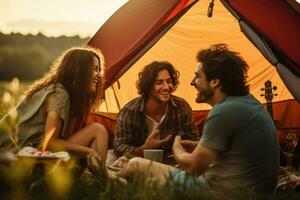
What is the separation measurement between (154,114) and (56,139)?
1226mm

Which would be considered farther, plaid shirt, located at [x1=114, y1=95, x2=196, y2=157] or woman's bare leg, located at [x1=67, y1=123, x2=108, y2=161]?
plaid shirt, located at [x1=114, y1=95, x2=196, y2=157]

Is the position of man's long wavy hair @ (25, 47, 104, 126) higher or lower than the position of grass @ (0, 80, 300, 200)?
higher

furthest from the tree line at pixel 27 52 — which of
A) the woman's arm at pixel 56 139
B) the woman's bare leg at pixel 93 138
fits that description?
the woman's arm at pixel 56 139

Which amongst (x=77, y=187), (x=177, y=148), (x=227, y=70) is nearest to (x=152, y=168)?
(x=177, y=148)

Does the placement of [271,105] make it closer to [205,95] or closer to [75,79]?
[75,79]

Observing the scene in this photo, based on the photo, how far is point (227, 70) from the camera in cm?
405

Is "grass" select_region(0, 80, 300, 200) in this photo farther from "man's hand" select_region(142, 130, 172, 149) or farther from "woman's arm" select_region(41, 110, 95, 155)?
"man's hand" select_region(142, 130, 172, 149)

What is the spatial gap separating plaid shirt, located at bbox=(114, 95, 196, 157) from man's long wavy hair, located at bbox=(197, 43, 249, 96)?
1661 mm

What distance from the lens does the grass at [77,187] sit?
12.1ft

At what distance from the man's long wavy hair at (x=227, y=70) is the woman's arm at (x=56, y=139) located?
1.30 metres

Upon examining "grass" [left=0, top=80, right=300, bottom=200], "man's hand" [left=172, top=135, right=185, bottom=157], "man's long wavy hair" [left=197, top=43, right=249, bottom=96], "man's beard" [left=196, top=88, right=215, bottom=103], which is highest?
"man's long wavy hair" [left=197, top=43, right=249, bottom=96]

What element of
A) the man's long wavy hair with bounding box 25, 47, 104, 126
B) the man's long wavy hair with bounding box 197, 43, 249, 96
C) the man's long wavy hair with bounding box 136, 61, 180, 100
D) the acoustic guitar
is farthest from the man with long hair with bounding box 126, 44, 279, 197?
the acoustic guitar

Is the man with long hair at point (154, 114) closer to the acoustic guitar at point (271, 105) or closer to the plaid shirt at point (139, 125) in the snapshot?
the plaid shirt at point (139, 125)

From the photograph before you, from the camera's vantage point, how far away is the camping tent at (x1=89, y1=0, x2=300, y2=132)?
589 centimetres
